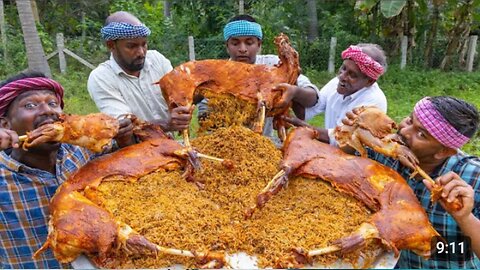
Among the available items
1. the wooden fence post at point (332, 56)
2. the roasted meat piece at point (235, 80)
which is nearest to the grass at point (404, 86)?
the wooden fence post at point (332, 56)

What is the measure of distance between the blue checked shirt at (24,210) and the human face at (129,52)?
3.60 ft

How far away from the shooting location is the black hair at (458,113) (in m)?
2.37

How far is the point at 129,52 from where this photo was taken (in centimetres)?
353

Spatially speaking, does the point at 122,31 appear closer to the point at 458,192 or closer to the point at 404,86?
the point at 458,192

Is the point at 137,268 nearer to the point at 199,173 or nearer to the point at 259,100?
the point at 199,173

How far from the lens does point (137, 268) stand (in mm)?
2176

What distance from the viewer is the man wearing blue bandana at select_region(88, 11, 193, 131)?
347cm

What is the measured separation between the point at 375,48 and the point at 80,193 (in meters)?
2.19

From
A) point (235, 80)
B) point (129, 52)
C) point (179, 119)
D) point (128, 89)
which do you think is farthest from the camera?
point (128, 89)

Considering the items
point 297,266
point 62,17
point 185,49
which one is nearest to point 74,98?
point 185,49

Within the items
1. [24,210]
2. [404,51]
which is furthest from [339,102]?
[404,51]

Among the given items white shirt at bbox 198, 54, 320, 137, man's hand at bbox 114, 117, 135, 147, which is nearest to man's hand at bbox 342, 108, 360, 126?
white shirt at bbox 198, 54, 320, 137

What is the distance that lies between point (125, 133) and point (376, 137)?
4.48ft

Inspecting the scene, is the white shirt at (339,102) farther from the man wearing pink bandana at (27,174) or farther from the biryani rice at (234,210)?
the man wearing pink bandana at (27,174)
